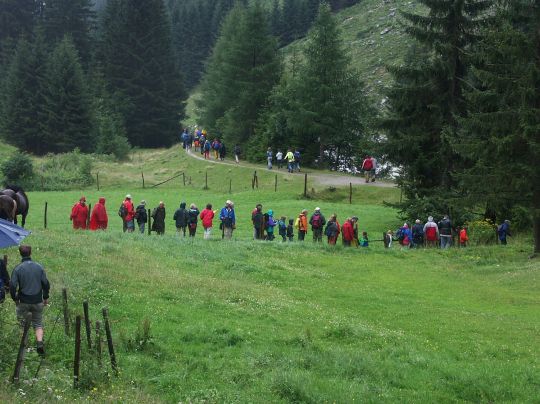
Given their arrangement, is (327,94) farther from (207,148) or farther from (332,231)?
(332,231)

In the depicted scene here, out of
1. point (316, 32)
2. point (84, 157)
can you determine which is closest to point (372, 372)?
point (316, 32)

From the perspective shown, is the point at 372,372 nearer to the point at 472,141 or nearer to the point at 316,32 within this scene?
the point at 472,141

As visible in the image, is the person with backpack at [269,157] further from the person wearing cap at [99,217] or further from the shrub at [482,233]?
the person wearing cap at [99,217]

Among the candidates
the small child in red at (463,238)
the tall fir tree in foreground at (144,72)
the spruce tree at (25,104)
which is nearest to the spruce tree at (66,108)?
the spruce tree at (25,104)

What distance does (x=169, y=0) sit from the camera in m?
183

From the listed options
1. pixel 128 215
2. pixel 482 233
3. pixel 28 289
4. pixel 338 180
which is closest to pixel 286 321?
pixel 28 289

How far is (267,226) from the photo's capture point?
30.5m

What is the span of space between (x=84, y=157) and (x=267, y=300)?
145 ft

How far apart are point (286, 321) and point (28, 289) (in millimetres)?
6136

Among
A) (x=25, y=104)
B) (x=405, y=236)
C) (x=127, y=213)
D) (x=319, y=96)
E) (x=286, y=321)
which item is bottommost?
(x=286, y=321)

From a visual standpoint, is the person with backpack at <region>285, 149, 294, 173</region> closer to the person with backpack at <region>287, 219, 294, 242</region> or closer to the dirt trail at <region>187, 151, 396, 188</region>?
the dirt trail at <region>187, 151, 396, 188</region>

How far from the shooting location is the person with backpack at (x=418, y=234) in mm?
30938

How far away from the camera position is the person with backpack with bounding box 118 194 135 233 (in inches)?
1127

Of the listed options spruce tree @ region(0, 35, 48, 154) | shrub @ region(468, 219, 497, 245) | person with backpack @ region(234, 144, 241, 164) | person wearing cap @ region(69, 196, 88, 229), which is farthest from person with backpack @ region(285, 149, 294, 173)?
spruce tree @ region(0, 35, 48, 154)
